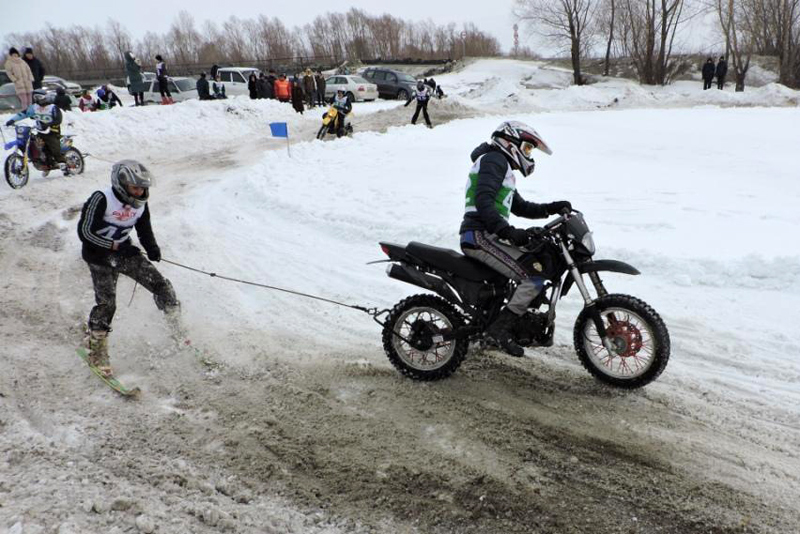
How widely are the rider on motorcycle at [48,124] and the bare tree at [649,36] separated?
3576 centimetres

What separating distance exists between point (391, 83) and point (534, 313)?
29.5 metres

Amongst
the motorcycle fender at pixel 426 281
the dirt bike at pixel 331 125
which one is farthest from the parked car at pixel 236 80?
the motorcycle fender at pixel 426 281

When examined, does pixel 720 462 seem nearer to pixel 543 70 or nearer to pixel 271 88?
pixel 271 88

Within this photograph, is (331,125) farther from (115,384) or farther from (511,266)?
(511,266)

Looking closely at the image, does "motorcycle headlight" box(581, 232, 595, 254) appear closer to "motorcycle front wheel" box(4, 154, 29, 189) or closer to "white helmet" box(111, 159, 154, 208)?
"white helmet" box(111, 159, 154, 208)

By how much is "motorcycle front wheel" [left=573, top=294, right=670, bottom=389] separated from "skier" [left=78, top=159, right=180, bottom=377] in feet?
13.7

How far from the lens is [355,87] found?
3000 centimetres

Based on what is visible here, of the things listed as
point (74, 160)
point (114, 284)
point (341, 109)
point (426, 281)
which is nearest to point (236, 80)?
point (341, 109)

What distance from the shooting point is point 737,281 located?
6.36 metres

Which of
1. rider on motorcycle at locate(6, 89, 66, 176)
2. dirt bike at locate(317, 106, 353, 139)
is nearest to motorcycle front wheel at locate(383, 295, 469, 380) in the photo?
rider on motorcycle at locate(6, 89, 66, 176)

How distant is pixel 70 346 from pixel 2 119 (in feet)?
53.6

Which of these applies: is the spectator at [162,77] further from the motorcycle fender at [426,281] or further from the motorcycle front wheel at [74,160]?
the motorcycle fender at [426,281]

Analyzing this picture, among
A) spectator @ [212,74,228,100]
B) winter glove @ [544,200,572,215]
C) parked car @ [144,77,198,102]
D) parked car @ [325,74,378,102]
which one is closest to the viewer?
winter glove @ [544,200,572,215]

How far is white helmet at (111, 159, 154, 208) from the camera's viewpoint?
4.91 meters
